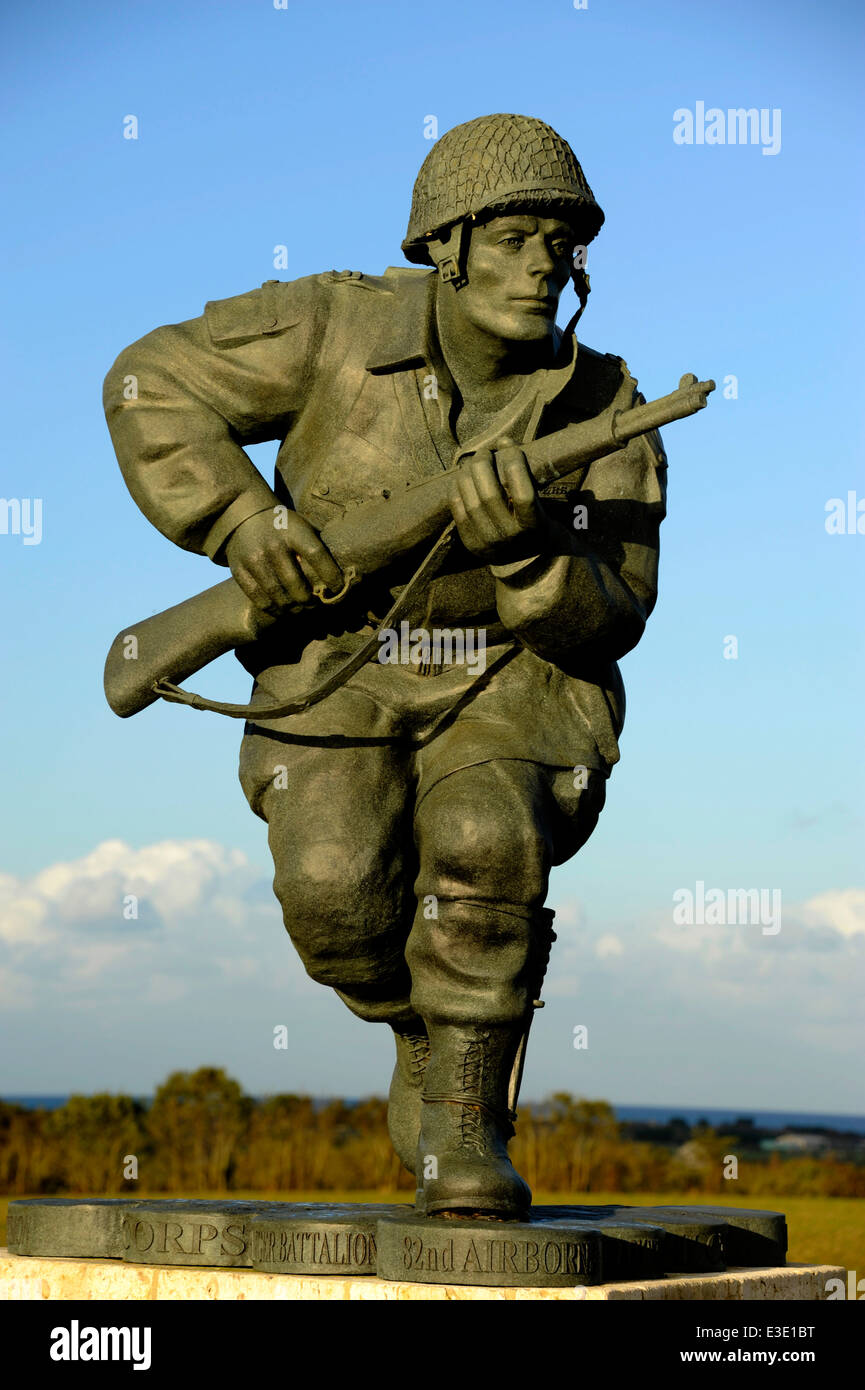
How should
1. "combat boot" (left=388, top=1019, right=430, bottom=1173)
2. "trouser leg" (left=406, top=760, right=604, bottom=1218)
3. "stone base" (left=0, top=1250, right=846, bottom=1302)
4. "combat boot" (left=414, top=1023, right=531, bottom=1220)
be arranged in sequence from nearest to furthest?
"stone base" (left=0, top=1250, right=846, bottom=1302) → "combat boot" (left=414, top=1023, right=531, bottom=1220) → "trouser leg" (left=406, top=760, right=604, bottom=1218) → "combat boot" (left=388, top=1019, right=430, bottom=1173)

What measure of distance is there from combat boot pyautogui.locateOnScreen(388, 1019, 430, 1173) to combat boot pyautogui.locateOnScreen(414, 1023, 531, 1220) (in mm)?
524

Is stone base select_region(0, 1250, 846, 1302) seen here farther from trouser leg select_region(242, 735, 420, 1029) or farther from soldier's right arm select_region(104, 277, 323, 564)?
soldier's right arm select_region(104, 277, 323, 564)

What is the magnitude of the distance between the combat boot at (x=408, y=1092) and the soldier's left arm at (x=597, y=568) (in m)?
1.20

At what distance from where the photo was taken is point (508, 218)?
4.59 metres

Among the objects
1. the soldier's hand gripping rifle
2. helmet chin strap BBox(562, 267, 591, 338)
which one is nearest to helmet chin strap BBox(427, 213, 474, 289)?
helmet chin strap BBox(562, 267, 591, 338)

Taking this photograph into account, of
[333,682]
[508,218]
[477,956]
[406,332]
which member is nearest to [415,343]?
[406,332]

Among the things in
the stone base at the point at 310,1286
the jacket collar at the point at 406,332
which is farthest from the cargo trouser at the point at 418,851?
the jacket collar at the point at 406,332

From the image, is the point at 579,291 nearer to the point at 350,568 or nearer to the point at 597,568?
the point at 597,568

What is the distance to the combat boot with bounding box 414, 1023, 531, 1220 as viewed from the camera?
4281mm

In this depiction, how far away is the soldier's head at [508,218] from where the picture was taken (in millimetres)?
4555

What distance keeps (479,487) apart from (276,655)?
0.90 m

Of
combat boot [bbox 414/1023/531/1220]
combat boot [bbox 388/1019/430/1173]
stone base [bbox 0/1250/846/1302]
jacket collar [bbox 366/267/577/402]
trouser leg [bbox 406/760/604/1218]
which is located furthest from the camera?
combat boot [bbox 388/1019/430/1173]
